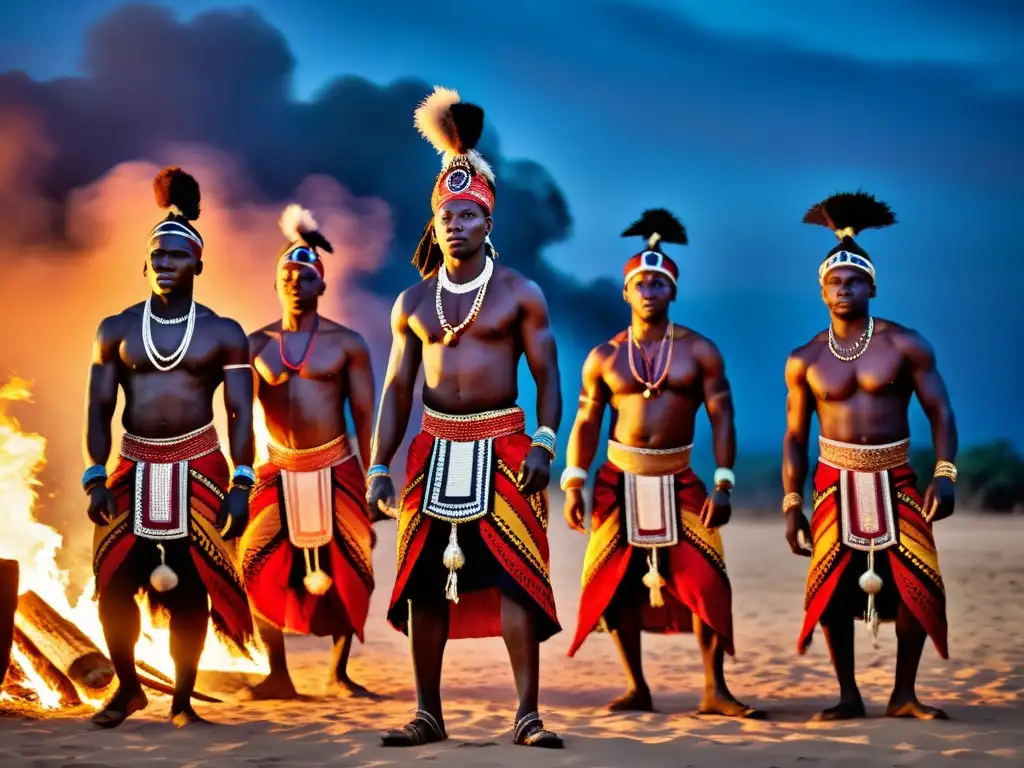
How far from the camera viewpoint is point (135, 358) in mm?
5988

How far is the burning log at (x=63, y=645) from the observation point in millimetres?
6727

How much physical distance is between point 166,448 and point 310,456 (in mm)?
1287

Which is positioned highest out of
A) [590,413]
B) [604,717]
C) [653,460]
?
[590,413]

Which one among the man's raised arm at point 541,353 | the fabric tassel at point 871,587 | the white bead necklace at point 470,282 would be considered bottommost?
the fabric tassel at point 871,587

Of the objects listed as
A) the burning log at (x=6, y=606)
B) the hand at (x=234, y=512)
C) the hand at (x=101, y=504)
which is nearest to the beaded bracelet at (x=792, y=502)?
the hand at (x=234, y=512)

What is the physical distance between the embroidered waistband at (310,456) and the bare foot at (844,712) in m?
2.93

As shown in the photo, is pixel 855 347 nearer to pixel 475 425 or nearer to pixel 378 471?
pixel 475 425

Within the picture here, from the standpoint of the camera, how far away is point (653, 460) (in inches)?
257

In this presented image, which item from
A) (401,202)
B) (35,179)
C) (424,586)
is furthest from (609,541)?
(401,202)

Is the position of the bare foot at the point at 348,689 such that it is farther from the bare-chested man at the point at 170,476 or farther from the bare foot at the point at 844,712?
the bare foot at the point at 844,712

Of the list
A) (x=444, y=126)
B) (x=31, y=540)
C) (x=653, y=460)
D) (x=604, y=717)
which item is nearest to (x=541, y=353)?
(x=444, y=126)

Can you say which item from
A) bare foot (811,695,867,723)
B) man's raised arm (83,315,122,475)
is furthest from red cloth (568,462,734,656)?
man's raised arm (83,315,122,475)

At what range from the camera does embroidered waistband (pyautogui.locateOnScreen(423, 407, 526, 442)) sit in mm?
5508

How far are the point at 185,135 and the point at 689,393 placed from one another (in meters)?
12.4
